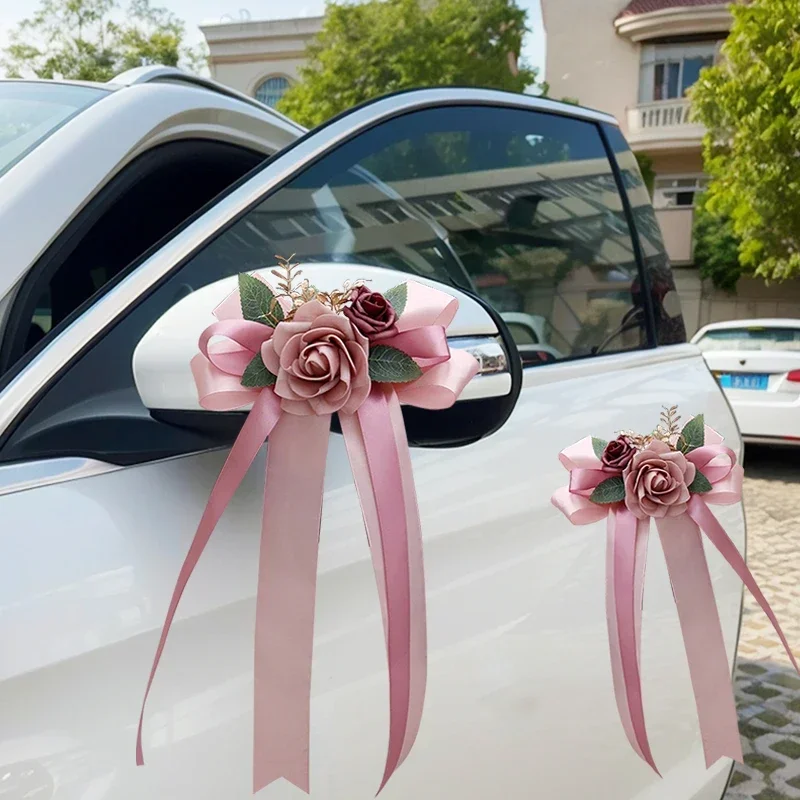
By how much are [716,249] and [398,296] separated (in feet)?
60.0

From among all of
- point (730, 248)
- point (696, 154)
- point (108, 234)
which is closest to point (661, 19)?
point (696, 154)

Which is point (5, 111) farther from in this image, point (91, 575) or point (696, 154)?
point (696, 154)

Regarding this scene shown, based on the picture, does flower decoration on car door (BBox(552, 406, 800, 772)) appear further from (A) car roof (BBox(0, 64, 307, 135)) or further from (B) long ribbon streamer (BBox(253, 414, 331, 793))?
(A) car roof (BBox(0, 64, 307, 135))

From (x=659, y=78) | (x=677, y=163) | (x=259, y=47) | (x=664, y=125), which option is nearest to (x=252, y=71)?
(x=259, y=47)

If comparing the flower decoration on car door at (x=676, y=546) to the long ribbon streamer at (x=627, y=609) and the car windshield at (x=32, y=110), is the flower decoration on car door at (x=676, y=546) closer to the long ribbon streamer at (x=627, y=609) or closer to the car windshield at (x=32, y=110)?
the long ribbon streamer at (x=627, y=609)

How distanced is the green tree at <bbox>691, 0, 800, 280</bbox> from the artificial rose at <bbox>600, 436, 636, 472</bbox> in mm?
11667

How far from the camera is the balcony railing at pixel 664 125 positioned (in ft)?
63.6

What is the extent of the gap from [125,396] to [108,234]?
706 mm

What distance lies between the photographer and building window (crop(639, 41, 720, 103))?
19.7m

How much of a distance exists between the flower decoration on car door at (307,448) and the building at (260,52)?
85.0 feet

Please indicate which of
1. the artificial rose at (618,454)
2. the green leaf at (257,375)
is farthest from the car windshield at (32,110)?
the artificial rose at (618,454)

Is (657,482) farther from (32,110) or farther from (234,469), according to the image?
(32,110)

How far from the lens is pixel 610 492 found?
46.4 inches

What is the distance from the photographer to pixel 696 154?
1986cm
